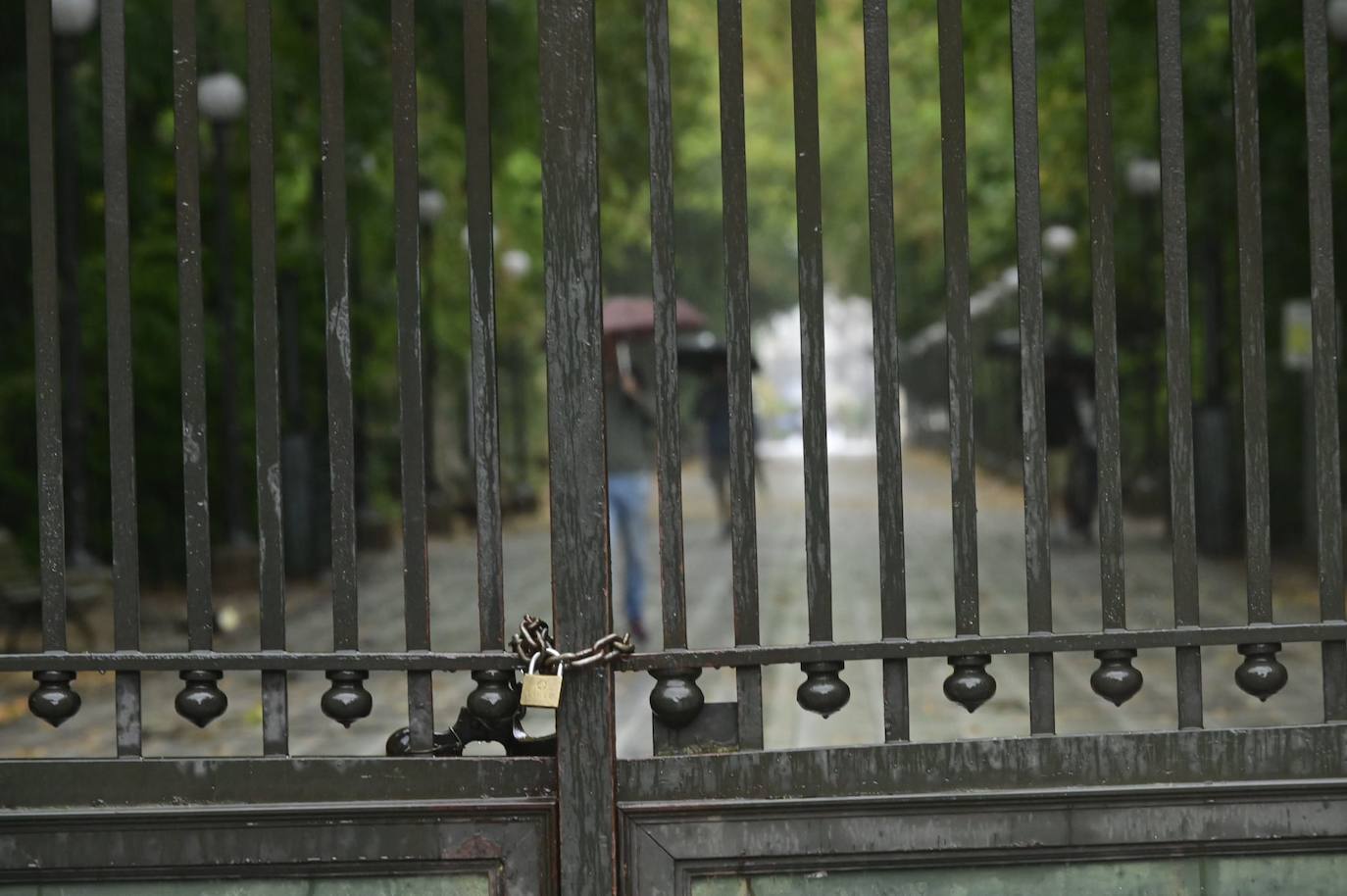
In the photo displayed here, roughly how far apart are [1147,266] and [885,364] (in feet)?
61.9

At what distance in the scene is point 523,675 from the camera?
3092 mm

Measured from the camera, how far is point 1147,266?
2117 cm

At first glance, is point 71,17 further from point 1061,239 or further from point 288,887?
point 1061,239

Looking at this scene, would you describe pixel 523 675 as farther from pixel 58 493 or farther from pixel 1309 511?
pixel 1309 511

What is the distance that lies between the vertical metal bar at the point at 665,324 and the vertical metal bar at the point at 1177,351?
0.89m

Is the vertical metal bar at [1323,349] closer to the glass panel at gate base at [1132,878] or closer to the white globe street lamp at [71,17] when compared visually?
the glass panel at gate base at [1132,878]

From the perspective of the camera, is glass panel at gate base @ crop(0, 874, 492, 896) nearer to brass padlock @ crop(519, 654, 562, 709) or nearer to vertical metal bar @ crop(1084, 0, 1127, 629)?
brass padlock @ crop(519, 654, 562, 709)

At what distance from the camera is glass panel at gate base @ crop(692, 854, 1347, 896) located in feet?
10.2

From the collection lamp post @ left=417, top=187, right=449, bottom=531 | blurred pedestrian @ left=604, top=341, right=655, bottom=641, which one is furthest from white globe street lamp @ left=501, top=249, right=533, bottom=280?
blurred pedestrian @ left=604, top=341, right=655, bottom=641

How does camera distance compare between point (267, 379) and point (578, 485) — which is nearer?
point (578, 485)

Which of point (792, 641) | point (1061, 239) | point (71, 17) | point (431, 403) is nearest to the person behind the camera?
point (792, 641)

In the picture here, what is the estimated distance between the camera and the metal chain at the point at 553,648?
9.91ft

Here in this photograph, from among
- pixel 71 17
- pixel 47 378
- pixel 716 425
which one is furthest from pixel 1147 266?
pixel 47 378

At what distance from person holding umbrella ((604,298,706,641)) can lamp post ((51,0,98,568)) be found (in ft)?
14.0
